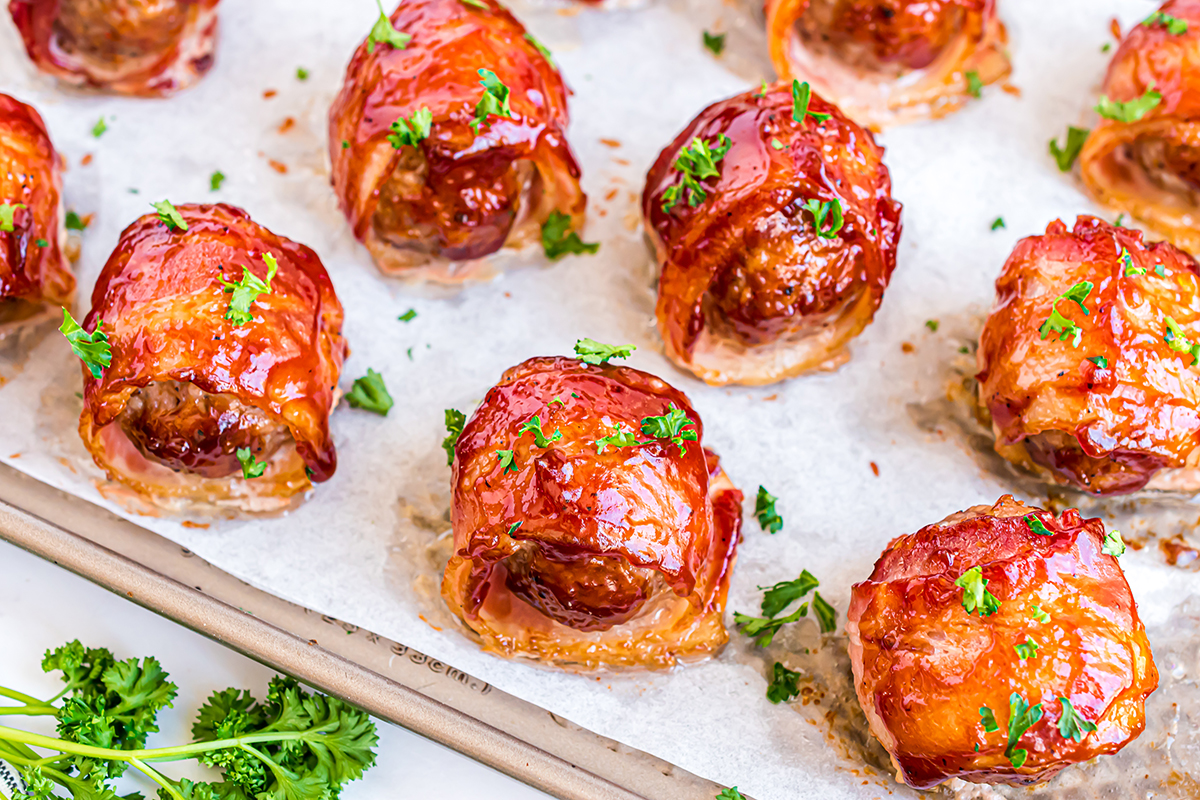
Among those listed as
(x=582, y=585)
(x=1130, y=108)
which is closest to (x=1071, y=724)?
(x=582, y=585)

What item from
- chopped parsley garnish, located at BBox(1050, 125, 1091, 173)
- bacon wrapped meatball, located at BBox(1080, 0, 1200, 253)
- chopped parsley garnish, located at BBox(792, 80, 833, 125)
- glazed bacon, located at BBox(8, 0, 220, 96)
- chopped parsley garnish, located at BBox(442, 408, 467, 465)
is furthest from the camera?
chopped parsley garnish, located at BBox(1050, 125, 1091, 173)

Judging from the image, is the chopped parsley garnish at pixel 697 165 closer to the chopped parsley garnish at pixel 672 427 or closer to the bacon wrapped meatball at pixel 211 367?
the chopped parsley garnish at pixel 672 427

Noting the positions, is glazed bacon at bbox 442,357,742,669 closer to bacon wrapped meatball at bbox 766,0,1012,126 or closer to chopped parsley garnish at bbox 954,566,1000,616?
chopped parsley garnish at bbox 954,566,1000,616

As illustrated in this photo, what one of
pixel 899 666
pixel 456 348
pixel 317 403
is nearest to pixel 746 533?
pixel 899 666

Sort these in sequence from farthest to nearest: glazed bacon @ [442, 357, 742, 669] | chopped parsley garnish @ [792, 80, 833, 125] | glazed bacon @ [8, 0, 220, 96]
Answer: glazed bacon @ [8, 0, 220, 96]
chopped parsley garnish @ [792, 80, 833, 125]
glazed bacon @ [442, 357, 742, 669]

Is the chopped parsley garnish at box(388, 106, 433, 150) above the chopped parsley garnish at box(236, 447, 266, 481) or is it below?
above

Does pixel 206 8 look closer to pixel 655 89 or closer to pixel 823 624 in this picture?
pixel 655 89

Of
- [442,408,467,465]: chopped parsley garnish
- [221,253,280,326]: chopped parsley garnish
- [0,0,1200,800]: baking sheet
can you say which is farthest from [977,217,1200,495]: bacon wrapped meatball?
[221,253,280,326]: chopped parsley garnish
